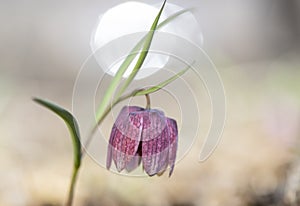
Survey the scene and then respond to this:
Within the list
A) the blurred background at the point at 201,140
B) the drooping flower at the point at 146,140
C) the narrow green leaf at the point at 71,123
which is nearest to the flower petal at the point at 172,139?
the drooping flower at the point at 146,140

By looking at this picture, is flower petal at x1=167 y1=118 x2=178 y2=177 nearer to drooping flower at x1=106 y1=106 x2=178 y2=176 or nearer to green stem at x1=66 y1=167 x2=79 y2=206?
drooping flower at x1=106 y1=106 x2=178 y2=176

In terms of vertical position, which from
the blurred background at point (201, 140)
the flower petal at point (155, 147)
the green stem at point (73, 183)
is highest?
the blurred background at point (201, 140)

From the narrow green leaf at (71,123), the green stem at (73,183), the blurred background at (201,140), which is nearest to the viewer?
the narrow green leaf at (71,123)

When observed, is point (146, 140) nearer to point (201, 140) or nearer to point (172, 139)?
point (172, 139)

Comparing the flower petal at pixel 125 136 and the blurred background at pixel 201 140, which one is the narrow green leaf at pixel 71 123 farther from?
the blurred background at pixel 201 140

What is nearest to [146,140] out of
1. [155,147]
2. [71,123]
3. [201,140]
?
[155,147]
